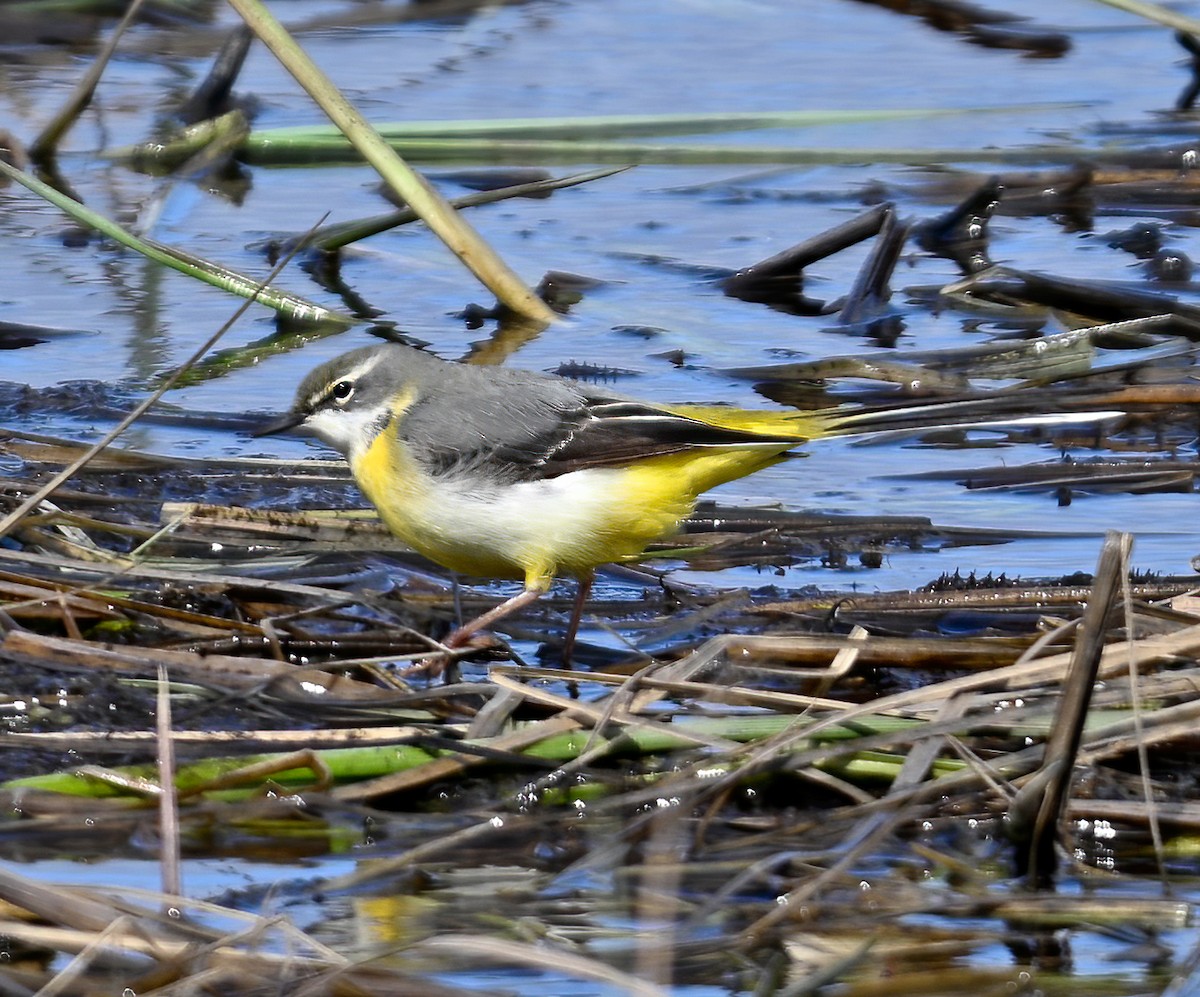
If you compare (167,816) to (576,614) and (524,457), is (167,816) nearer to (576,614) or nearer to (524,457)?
(576,614)

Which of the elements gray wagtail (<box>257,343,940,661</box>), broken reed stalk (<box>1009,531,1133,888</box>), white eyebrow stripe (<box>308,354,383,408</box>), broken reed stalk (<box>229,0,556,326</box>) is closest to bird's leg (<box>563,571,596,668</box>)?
gray wagtail (<box>257,343,940,661</box>)

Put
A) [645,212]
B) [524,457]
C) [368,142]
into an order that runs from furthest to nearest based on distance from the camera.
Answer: [645,212], [368,142], [524,457]

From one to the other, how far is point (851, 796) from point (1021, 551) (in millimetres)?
2410

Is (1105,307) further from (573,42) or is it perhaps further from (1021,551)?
(573,42)

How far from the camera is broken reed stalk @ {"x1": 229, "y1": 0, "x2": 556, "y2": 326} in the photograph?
7.88 m

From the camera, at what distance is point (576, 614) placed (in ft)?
19.8

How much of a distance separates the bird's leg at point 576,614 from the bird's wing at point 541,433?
0.37 meters

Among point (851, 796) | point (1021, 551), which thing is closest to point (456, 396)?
point (1021, 551)

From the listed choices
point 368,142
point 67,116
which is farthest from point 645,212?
point 368,142

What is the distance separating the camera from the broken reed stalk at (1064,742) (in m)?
3.93

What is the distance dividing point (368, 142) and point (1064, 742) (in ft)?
15.9

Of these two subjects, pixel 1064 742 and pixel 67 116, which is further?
pixel 67 116

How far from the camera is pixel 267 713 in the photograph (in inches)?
197

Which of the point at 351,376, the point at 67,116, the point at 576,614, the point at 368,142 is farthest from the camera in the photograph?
the point at 67,116
